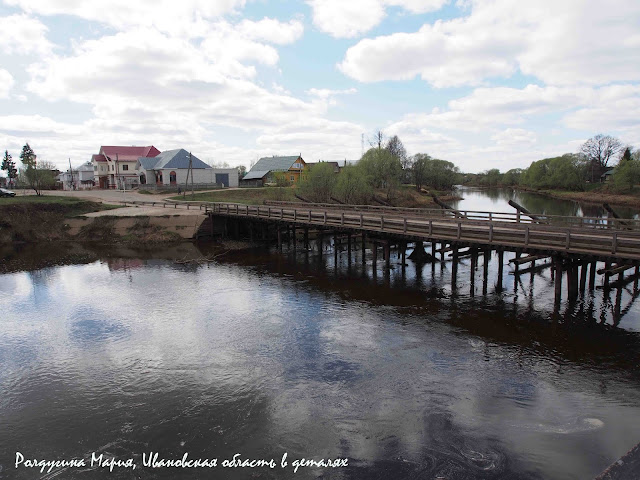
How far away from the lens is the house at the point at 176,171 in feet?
222

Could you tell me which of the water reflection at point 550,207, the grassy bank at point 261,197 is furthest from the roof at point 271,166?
the water reflection at point 550,207

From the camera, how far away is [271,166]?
85562 mm

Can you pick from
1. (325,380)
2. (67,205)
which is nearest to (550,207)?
(67,205)

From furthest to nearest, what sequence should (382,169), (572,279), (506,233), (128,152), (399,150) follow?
(399,150) → (128,152) → (382,169) → (506,233) → (572,279)

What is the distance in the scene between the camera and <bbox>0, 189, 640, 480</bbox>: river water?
30.4 feet

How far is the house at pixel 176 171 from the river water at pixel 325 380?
157 ft

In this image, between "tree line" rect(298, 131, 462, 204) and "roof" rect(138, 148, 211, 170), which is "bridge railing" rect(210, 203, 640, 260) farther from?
"roof" rect(138, 148, 211, 170)

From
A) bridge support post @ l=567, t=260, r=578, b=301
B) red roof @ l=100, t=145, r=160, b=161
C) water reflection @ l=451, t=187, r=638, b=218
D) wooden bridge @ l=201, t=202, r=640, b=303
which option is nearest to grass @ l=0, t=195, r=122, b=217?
wooden bridge @ l=201, t=202, r=640, b=303

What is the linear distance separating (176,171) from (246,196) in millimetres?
13731

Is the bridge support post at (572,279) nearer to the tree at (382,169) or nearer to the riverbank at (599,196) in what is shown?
the tree at (382,169)

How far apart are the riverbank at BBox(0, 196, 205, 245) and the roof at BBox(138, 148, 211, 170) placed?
1099 inches

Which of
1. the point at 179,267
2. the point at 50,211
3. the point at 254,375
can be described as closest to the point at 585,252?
the point at 254,375

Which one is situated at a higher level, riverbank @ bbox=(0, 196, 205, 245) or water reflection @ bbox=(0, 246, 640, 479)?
riverbank @ bbox=(0, 196, 205, 245)

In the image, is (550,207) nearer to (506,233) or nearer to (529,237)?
(506,233)
